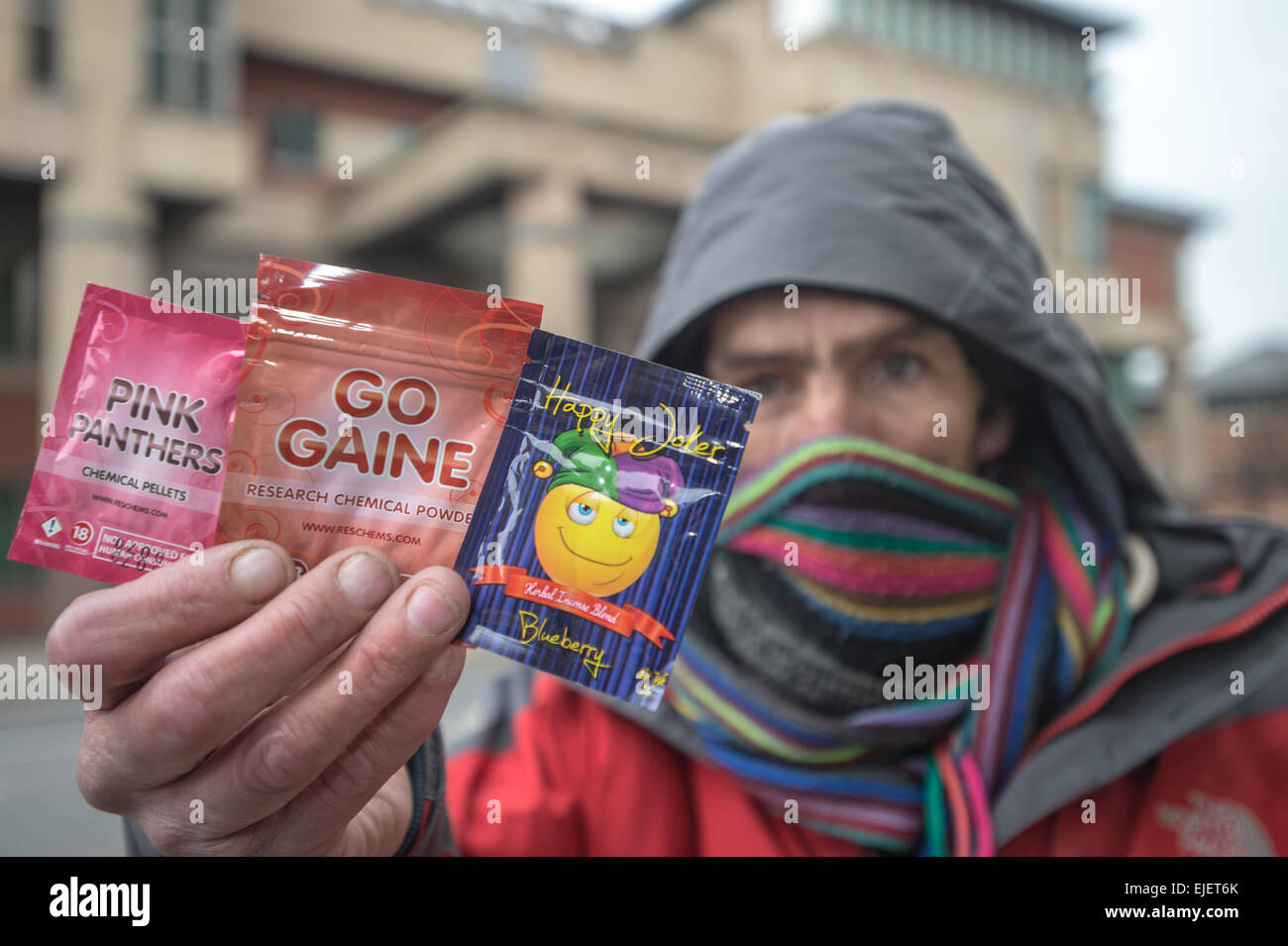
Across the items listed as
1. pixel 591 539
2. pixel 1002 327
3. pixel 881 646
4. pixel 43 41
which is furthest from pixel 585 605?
pixel 43 41

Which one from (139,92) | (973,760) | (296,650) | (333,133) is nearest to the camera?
(296,650)

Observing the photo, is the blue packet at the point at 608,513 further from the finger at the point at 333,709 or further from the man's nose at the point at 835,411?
the man's nose at the point at 835,411

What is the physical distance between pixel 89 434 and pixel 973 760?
139 cm

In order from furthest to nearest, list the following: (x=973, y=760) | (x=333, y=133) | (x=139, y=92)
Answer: (x=333, y=133) → (x=139, y=92) → (x=973, y=760)

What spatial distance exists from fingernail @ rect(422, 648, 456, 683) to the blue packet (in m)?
0.07

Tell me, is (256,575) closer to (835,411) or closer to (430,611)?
(430,611)

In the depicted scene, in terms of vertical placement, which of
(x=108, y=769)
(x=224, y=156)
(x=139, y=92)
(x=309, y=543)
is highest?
(x=139, y=92)

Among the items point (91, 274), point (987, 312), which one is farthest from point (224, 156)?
point (987, 312)

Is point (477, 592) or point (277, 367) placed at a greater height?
point (277, 367)

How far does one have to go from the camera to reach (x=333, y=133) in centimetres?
1634

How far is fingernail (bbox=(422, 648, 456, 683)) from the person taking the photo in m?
0.98

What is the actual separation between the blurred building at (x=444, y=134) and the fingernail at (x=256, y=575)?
8177mm

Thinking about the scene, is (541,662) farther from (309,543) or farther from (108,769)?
(108,769)

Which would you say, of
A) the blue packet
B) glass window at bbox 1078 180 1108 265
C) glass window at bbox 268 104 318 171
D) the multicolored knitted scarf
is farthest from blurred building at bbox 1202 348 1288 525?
the blue packet
